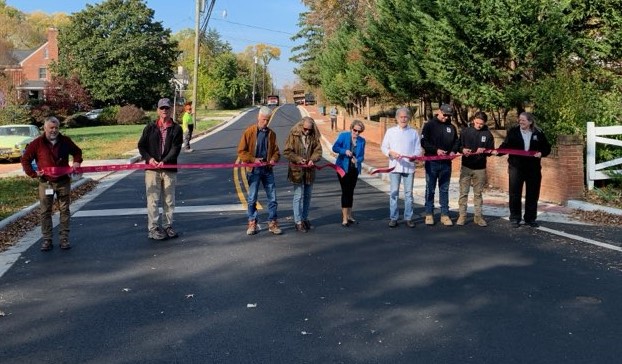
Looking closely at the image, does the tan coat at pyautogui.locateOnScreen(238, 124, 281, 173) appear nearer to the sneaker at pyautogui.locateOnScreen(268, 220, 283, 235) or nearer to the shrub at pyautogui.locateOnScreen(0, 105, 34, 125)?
the sneaker at pyautogui.locateOnScreen(268, 220, 283, 235)

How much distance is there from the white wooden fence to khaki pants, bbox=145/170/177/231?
7.76 m

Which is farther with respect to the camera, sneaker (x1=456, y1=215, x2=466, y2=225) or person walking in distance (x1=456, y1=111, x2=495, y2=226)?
sneaker (x1=456, y1=215, x2=466, y2=225)

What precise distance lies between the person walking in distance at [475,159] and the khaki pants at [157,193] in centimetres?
439

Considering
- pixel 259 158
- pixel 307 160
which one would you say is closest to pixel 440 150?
pixel 307 160

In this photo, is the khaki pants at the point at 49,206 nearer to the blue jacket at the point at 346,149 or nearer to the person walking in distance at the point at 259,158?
the person walking in distance at the point at 259,158

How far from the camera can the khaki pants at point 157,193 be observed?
8.63 metres

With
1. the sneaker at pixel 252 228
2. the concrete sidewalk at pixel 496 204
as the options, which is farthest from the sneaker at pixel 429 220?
the sneaker at pixel 252 228

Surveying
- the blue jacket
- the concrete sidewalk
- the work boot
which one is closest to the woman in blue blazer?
the blue jacket

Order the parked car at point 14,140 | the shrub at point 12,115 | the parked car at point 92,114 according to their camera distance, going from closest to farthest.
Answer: the parked car at point 14,140, the shrub at point 12,115, the parked car at point 92,114

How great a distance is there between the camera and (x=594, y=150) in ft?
38.2

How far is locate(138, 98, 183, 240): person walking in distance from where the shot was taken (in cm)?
855

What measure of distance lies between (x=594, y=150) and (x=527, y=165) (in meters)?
2.91

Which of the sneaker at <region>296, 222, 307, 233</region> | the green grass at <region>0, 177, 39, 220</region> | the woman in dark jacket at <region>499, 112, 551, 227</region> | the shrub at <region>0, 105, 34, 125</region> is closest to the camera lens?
the sneaker at <region>296, 222, 307, 233</region>

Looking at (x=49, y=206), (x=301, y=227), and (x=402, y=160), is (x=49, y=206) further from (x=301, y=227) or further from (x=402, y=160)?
(x=402, y=160)
